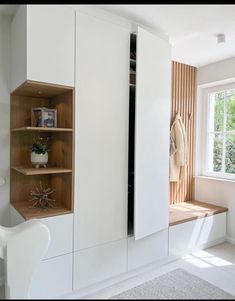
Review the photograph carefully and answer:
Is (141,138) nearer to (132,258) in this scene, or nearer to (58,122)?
(58,122)

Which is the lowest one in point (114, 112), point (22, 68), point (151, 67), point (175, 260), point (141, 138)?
point (175, 260)

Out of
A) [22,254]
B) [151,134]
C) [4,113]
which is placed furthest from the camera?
[151,134]

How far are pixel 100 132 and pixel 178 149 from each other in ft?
5.10

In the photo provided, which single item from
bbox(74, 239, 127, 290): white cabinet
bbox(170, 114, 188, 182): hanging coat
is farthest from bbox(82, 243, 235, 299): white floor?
bbox(170, 114, 188, 182): hanging coat

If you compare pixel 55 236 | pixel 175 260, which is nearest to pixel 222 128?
pixel 175 260

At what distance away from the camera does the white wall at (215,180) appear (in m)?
3.14

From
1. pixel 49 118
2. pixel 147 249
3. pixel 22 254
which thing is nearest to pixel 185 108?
pixel 147 249

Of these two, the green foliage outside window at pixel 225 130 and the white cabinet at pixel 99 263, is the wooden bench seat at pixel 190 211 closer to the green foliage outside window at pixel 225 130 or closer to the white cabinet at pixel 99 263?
the green foliage outside window at pixel 225 130

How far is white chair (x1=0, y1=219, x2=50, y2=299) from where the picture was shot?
141 centimetres

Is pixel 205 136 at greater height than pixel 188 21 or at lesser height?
lesser

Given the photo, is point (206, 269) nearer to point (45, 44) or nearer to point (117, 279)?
point (117, 279)

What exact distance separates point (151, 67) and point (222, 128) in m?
1.69

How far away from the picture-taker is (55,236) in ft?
6.14

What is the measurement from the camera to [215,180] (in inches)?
131
